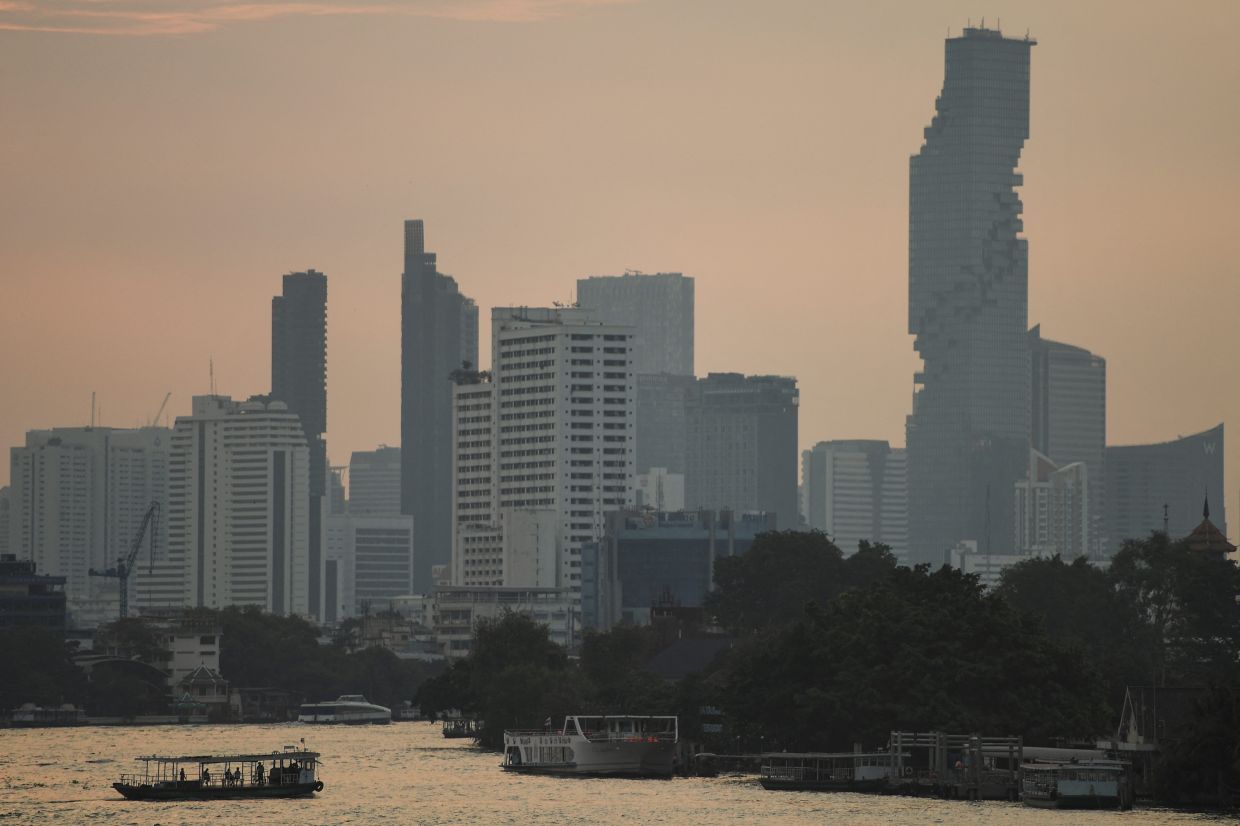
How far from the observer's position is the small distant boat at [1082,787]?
11812 centimetres

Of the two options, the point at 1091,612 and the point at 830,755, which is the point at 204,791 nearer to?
the point at 830,755

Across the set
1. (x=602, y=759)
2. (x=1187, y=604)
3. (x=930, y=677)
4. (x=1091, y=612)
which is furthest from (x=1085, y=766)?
(x=1091, y=612)

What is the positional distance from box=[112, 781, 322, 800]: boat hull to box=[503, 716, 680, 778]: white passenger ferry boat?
21.4 metres

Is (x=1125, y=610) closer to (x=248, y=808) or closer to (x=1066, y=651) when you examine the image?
(x=1066, y=651)

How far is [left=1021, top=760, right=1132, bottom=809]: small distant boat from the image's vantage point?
388 feet

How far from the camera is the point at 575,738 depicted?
501 feet

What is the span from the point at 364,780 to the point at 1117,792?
157 ft

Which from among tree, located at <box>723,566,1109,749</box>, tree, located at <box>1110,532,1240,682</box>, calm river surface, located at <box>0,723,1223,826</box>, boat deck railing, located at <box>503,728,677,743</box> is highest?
tree, located at <box>1110,532,1240,682</box>

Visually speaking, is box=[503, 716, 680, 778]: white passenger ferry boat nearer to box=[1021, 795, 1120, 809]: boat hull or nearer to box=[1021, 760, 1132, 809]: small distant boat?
box=[1021, 760, 1132, 809]: small distant boat

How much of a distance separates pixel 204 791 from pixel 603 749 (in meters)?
26.8

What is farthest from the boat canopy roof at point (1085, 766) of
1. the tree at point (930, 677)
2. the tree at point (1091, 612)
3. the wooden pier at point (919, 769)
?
the tree at point (1091, 612)

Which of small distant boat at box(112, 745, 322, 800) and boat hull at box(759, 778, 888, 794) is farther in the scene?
small distant boat at box(112, 745, 322, 800)

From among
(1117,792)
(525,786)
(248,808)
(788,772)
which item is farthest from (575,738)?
(1117,792)

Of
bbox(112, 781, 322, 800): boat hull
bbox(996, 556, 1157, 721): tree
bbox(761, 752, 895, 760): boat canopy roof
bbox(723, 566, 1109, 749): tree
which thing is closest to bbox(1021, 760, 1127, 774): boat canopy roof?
bbox(723, 566, 1109, 749): tree
